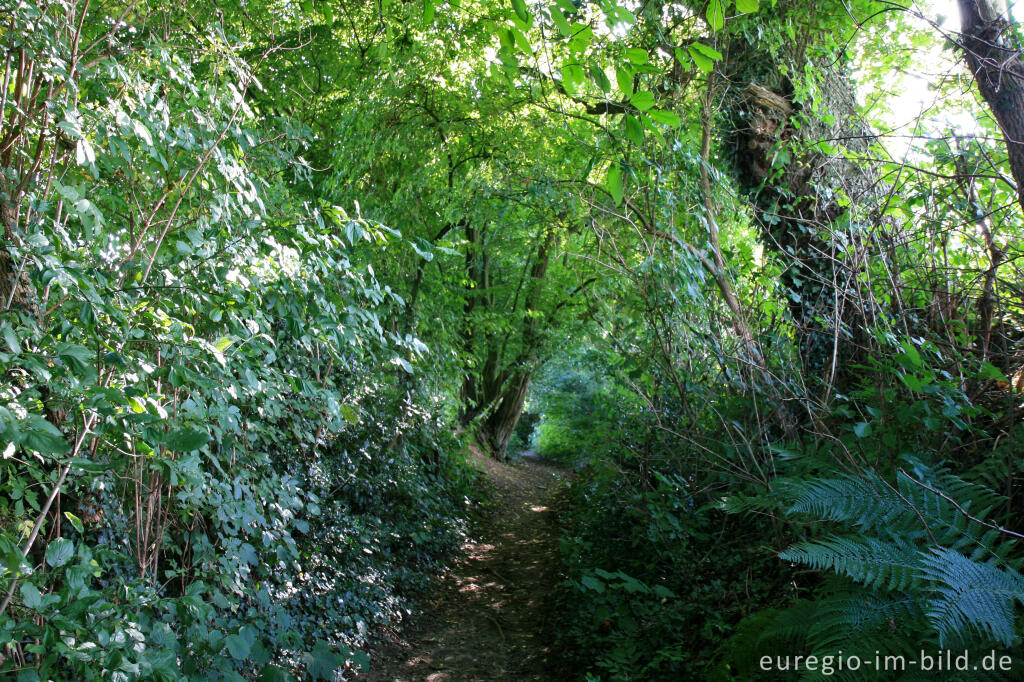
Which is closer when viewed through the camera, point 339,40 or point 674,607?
point 674,607

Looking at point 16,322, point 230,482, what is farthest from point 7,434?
point 230,482

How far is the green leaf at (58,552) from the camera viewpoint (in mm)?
2197

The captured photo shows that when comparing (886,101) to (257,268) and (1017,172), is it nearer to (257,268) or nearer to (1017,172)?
(1017,172)

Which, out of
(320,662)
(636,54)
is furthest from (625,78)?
(320,662)

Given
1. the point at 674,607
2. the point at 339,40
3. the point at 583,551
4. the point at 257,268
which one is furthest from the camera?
the point at 339,40

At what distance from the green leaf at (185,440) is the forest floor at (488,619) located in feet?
9.75

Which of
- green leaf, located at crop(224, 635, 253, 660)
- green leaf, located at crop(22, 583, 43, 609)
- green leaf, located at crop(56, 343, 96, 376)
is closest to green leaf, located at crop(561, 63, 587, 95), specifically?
green leaf, located at crop(56, 343, 96, 376)

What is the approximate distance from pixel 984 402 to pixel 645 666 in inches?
93.1

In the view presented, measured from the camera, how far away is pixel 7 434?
5.25 ft

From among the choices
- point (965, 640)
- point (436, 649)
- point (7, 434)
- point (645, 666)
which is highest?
point (7, 434)

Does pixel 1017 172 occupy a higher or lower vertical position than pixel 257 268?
higher

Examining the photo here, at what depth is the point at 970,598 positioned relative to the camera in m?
1.96

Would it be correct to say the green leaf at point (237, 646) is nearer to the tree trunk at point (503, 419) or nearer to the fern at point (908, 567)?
the fern at point (908, 567)

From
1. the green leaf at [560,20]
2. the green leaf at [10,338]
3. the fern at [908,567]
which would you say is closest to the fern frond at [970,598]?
the fern at [908,567]
